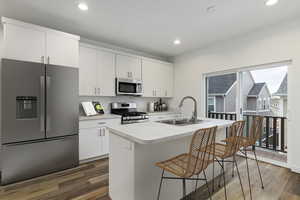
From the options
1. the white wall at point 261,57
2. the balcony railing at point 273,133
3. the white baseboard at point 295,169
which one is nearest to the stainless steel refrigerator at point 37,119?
the white wall at point 261,57

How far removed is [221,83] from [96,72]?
3122mm

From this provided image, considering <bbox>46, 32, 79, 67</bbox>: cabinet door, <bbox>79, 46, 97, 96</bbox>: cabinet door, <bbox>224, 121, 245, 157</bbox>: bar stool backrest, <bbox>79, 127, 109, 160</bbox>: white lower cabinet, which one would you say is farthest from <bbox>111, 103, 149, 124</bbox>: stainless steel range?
<bbox>224, 121, 245, 157</bbox>: bar stool backrest

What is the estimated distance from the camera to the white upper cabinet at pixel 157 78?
4109mm

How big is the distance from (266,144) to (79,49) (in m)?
4.79

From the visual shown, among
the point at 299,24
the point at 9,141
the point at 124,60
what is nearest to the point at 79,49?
the point at 124,60

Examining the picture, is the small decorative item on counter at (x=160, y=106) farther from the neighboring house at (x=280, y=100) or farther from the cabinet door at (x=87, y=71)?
the neighboring house at (x=280, y=100)

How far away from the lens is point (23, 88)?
7.09 ft

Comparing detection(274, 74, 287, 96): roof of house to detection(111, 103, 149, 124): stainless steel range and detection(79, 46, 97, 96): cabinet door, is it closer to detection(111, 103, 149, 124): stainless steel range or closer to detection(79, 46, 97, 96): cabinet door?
detection(111, 103, 149, 124): stainless steel range

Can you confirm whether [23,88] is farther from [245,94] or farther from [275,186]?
[245,94]

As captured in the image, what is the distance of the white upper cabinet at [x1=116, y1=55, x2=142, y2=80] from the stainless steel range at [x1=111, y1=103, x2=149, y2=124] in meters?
0.77

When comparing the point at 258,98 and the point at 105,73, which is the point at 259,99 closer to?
the point at 258,98

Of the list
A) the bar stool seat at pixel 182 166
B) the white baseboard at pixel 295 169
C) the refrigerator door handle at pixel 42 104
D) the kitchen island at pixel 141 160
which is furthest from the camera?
the white baseboard at pixel 295 169

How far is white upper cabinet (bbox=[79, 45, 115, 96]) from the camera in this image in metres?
3.07

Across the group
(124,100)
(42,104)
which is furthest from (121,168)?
(124,100)
